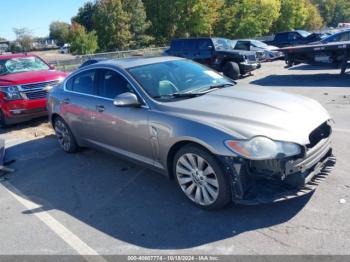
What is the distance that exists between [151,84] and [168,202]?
4.97ft

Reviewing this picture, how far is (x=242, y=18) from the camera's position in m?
43.9

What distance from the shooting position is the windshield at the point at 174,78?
455cm

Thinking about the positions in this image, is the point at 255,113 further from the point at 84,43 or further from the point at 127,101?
the point at 84,43

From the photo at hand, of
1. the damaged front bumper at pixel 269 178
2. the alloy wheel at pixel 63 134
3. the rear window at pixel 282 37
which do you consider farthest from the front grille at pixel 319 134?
the rear window at pixel 282 37

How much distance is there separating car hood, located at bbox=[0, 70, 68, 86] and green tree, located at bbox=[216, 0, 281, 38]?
3699 cm

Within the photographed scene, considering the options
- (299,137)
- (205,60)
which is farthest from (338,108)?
(205,60)

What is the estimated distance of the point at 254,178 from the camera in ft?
11.6

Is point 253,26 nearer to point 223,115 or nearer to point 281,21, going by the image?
point 281,21

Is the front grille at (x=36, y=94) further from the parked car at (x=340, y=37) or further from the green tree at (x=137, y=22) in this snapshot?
the green tree at (x=137, y=22)

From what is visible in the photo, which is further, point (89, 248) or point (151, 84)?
point (151, 84)

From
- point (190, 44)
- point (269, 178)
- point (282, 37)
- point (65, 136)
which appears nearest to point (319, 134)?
point (269, 178)

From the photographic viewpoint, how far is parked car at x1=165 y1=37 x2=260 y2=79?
587 inches

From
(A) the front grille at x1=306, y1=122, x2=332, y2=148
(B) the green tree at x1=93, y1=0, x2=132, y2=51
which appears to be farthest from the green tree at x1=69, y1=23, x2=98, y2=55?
(A) the front grille at x1=306, y1=122, x2=332, y2=148

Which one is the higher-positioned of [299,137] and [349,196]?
[299,137]
